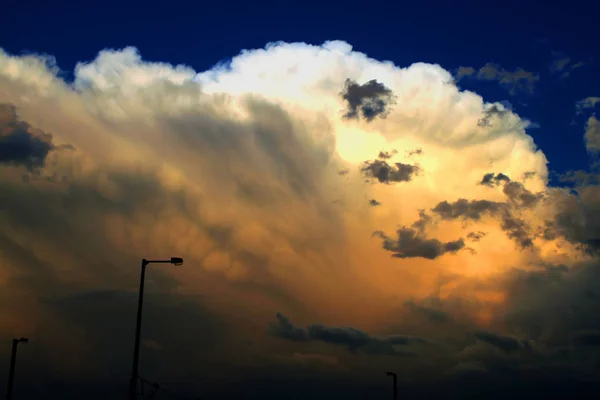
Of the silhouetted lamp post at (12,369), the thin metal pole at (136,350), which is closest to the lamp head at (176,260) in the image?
the thin metal pole at (136,350)

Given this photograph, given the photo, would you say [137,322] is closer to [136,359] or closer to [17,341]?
[136,359]

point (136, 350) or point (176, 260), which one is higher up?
point (176, 260)

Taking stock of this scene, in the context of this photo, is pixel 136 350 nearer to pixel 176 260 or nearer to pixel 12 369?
pixel 176 260

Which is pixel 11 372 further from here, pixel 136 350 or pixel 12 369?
pixel 136 350

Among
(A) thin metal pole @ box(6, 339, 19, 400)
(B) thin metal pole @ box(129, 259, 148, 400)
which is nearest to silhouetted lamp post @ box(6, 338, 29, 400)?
(A) thin metal pole @ box(6, 339, 19, 400)

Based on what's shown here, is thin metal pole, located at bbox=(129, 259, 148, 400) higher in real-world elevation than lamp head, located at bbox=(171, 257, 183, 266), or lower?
lower

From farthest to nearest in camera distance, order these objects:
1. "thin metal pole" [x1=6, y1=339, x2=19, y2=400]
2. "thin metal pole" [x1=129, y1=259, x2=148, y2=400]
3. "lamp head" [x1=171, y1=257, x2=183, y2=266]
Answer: "thin metal pole" [x1=6, y1=339, x2=19, y2=400]
"lamp head" [x1=171, y1=257, x2=183, y2=266]
"thin metal pole" [x1=129, y1=259, x2=148, y2=400]

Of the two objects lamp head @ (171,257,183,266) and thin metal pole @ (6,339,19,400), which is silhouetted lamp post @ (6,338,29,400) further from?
lamp head @ (171,257,183,266)

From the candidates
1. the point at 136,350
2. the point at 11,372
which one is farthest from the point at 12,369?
the point at 136,350

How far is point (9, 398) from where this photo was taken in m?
43.8

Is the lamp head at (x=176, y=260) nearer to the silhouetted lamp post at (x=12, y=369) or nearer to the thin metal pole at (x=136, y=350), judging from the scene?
the thin metal pole at (x=136, y=350)

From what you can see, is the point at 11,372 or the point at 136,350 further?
the point at 11,372

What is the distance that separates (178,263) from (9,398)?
72.7 feet

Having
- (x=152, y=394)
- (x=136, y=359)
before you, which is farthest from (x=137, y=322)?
(x=152, y=394)
